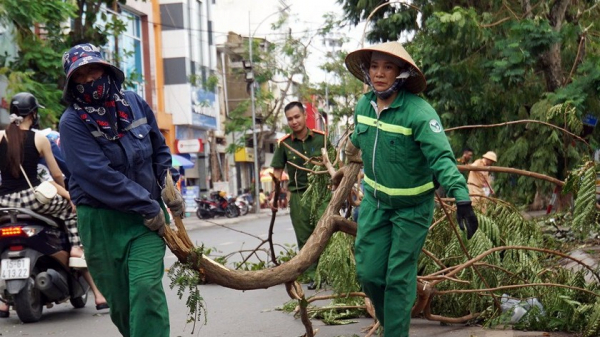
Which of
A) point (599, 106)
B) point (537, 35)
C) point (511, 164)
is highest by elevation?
point (537, 35)

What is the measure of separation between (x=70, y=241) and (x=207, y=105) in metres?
40.3

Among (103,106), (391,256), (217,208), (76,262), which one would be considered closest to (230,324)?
(76,262)

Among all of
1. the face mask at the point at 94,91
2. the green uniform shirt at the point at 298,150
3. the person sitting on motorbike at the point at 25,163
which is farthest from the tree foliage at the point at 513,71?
the face mask at the point at 94,91

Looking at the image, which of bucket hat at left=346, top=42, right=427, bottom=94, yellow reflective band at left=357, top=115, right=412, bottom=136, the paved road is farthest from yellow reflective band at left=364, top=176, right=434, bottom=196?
the paved road

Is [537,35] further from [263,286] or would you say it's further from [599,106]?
[263,286]

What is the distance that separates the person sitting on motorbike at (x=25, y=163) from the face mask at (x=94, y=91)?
3.14 m

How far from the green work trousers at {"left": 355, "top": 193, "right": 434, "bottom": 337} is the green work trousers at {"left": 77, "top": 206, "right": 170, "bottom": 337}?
118cm

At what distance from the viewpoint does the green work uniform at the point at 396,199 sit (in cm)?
516

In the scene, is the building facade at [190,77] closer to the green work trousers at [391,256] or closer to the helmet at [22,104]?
the helmet at [22,104]

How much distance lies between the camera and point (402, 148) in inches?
205

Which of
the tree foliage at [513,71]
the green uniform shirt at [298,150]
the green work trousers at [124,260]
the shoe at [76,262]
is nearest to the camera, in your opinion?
the green work trousers at [124,260]

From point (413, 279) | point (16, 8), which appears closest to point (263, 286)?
point (413, 279)

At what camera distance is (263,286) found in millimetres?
5613

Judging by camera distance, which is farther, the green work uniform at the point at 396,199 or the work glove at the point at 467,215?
the green work uniform at the point at 396,199
